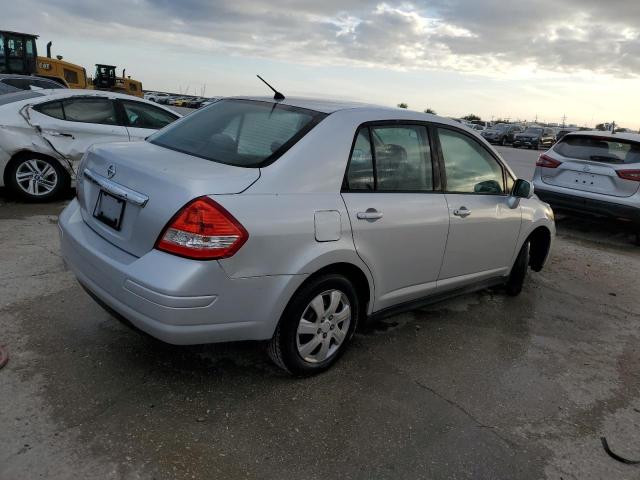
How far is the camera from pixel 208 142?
11.1 feet

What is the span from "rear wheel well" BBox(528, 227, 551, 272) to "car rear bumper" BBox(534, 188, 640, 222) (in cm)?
288

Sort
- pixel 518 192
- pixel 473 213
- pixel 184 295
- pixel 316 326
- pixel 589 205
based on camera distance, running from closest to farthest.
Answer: pixel 184 295
pixel 316 326
pixel 473 213
pixel 518 192
pixel 589 205

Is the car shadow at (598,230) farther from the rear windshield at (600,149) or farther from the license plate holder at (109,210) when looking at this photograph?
the license plate holder at (109,210)

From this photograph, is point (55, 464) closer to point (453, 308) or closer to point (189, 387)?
point (189, 387)

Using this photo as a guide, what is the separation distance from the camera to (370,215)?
3234 mm

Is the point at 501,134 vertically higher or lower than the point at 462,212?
lower

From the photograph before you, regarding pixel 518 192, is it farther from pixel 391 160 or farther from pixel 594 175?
pixel 594 175

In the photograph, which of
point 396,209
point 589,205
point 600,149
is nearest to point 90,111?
point 396,209

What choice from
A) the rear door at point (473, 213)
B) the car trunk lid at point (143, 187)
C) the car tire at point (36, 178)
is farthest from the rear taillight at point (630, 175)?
the car tire at point (36, 178)

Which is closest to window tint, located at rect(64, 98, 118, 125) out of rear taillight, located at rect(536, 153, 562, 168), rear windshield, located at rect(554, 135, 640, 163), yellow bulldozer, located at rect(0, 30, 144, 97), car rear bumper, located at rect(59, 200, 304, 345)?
car rear bumper, located at rect(59, 200, 304, 345)

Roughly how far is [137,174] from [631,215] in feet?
22.7

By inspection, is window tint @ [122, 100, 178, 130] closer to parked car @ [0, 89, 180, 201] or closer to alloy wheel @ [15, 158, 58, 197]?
parked car @ [0, 89, 180, 201]

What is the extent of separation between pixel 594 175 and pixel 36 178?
7554 mm

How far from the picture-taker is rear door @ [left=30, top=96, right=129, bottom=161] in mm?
6883
